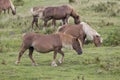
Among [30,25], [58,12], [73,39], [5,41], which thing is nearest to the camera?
[73,39]

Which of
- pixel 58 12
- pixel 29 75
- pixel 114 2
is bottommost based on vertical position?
pixel 114 2

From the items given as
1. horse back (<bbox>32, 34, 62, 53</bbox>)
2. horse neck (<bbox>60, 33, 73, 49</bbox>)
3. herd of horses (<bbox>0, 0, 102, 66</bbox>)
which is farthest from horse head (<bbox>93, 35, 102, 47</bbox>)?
horse back (<bbox>32, 34, 62, 53</bbox>)

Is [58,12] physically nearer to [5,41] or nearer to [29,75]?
[5,41]

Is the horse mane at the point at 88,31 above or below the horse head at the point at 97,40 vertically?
above

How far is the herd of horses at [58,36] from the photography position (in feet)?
47.1

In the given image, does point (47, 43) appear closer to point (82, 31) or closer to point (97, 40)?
point (82, 31)

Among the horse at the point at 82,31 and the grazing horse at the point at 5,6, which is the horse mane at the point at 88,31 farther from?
the grazing horse at the point at 5,6

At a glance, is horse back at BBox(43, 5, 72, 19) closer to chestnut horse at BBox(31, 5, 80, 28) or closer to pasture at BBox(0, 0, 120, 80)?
chestnut horse at BBox(31, 5, 80, 28)

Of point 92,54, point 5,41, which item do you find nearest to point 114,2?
point 5,41

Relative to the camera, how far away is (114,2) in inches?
1200

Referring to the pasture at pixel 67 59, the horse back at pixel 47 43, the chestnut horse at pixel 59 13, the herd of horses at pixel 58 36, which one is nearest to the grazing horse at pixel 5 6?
the herd of horses at pixel 58 36

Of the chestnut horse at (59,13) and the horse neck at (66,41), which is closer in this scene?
the horse neck at (66,41)

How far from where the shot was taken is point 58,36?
571 inches

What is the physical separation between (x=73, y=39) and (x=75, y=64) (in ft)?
2.83
